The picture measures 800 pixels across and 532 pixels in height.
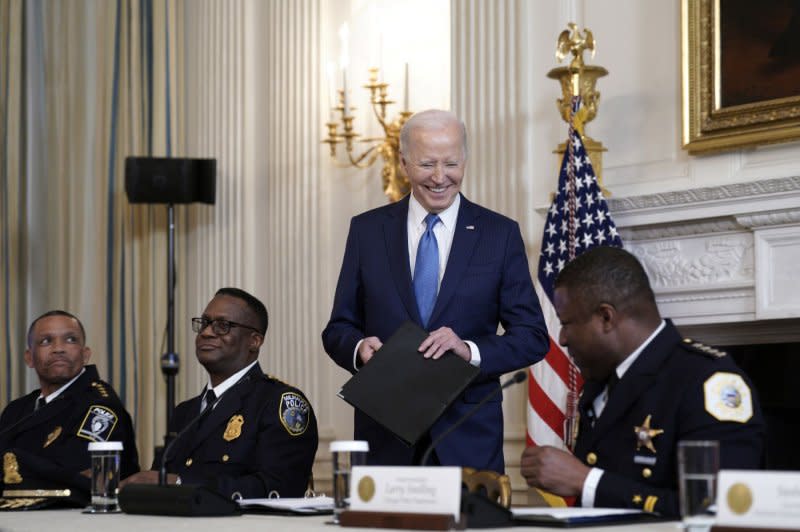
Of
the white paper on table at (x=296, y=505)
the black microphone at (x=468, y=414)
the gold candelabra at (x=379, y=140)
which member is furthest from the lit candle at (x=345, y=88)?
the black microphone at (x=468, y=414)

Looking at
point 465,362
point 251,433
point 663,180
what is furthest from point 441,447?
point 663,180

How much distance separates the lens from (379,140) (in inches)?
262

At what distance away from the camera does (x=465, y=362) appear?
285 centimetres

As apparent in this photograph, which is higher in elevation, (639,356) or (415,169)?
(415,169)

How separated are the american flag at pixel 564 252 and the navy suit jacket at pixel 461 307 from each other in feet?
5.08

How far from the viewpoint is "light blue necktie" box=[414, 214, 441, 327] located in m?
3.29

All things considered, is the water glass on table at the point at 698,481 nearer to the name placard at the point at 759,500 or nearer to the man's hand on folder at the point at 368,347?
the name placard at the point at 759,500

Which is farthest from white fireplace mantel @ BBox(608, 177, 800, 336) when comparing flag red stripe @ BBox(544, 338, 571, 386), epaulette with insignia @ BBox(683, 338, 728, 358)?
epaulette with insignia @ BBox(683, 338, 728, 358)

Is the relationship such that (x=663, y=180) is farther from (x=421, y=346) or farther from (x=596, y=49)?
(x=421, y=346)

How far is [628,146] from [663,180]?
9.5 inches

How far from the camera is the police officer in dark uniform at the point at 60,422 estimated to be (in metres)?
3.81

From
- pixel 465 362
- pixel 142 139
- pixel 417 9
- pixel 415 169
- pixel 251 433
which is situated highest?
pixel 417 9

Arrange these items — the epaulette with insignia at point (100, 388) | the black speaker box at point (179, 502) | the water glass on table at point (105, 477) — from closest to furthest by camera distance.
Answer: the black speaker box at point (179, 502) < the water glass on table at point (105, 477) < the epaulette with insignia at point (100, 388)

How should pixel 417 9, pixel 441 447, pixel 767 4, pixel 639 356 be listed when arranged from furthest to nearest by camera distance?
pixel 417 9 → pixel 767 4 → pixel 441 447 → pixel 639 356
